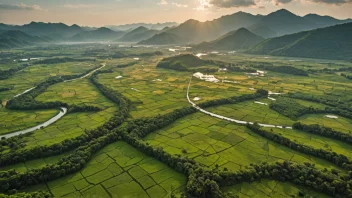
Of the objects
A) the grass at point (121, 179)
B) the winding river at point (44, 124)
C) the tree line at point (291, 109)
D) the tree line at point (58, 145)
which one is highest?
the tree line at point (291, 109)

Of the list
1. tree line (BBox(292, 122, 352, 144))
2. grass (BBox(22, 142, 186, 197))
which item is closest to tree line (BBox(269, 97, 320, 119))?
tree line (BBox(292, 122, 352, 144))

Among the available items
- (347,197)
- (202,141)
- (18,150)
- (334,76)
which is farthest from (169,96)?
(334,76)

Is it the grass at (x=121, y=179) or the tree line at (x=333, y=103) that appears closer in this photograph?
the grass at (x=121, y=179)

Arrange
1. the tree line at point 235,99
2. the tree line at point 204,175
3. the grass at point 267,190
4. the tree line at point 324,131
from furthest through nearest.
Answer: the tree line at point 235,99
the tree line at point 324,131
the grass at point 267,190
the tree line at point 204,175

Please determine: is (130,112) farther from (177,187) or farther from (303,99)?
(303,99)

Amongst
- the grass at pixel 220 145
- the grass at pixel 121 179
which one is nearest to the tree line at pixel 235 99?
the grass at pixel 220 145

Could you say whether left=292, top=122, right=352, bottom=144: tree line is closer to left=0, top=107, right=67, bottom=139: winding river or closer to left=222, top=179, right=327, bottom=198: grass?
left=222, top=179, right=327, bottom=198: grass

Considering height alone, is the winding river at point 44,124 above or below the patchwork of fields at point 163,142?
below

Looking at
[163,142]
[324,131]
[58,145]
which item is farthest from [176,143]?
→ [324,131]

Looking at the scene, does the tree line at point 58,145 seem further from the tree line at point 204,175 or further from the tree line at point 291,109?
the tree line at point 291,109
